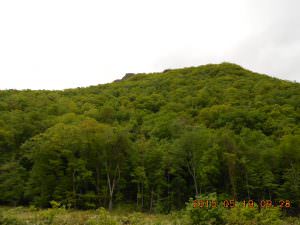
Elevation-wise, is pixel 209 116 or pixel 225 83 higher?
pixel 225 83

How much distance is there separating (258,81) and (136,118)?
32387 mm

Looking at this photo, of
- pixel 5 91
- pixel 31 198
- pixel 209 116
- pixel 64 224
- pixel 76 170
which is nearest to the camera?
pixel 64 224

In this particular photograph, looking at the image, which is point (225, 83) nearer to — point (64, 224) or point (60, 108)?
point (60, 108)

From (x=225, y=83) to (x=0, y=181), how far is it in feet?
182

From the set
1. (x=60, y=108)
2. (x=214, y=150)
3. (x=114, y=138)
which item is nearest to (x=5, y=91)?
(x=60, y=108)

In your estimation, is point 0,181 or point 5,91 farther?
point 5,91

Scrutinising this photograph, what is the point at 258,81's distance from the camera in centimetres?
7825

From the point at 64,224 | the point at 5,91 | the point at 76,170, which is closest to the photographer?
the point at 64,224

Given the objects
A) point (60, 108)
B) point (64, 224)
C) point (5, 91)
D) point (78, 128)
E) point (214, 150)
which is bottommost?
point (64, 224)

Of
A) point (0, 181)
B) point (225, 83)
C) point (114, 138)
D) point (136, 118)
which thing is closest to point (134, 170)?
point (114, 138)

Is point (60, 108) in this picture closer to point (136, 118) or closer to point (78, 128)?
point (136, 118)

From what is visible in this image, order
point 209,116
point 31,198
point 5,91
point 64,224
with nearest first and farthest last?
point 64,224, point 31,198, point 209,116, point 5,91

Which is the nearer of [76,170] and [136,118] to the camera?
[76,170]

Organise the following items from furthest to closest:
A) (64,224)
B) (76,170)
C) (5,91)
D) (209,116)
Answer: (5,91), (209,116), (76,170), (64,224)
